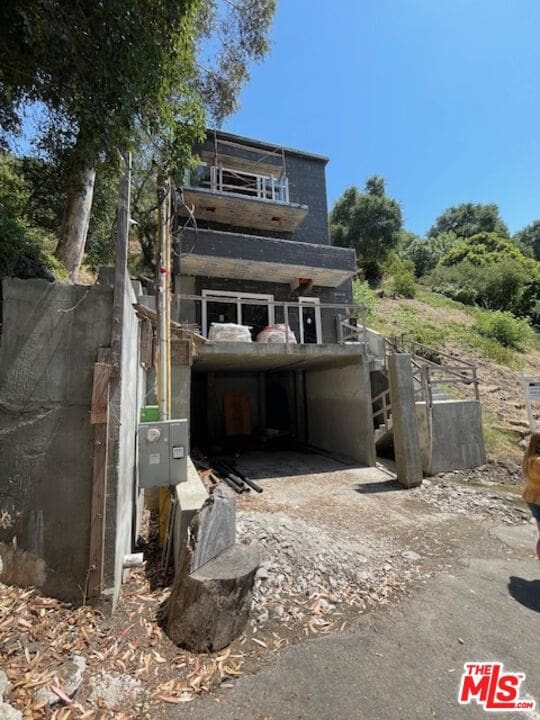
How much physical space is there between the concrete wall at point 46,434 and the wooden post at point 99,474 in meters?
0.05

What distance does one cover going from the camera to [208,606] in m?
2.67

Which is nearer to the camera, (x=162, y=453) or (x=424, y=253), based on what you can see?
(x=162, y=453)

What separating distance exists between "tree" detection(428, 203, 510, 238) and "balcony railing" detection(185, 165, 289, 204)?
39.7 metres

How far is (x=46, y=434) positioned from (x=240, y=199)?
10.7 meters

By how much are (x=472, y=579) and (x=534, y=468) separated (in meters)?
1.50

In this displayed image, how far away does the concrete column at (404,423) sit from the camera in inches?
299

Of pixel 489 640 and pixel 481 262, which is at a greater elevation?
pixel 481 262

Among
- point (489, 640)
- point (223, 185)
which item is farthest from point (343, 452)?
point (223, 185)

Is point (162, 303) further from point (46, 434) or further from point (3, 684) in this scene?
point (3, 684)

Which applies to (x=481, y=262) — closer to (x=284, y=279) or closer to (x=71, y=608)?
(x=284, y=279)

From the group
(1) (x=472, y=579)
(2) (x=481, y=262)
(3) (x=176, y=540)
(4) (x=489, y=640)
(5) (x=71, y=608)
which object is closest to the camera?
(5) (x=71, y=608)

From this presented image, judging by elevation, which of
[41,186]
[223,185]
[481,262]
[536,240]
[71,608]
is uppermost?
[536,240]

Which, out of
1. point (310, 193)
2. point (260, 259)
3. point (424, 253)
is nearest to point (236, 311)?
point (260, 259)

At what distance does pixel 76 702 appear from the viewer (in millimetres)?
2066
